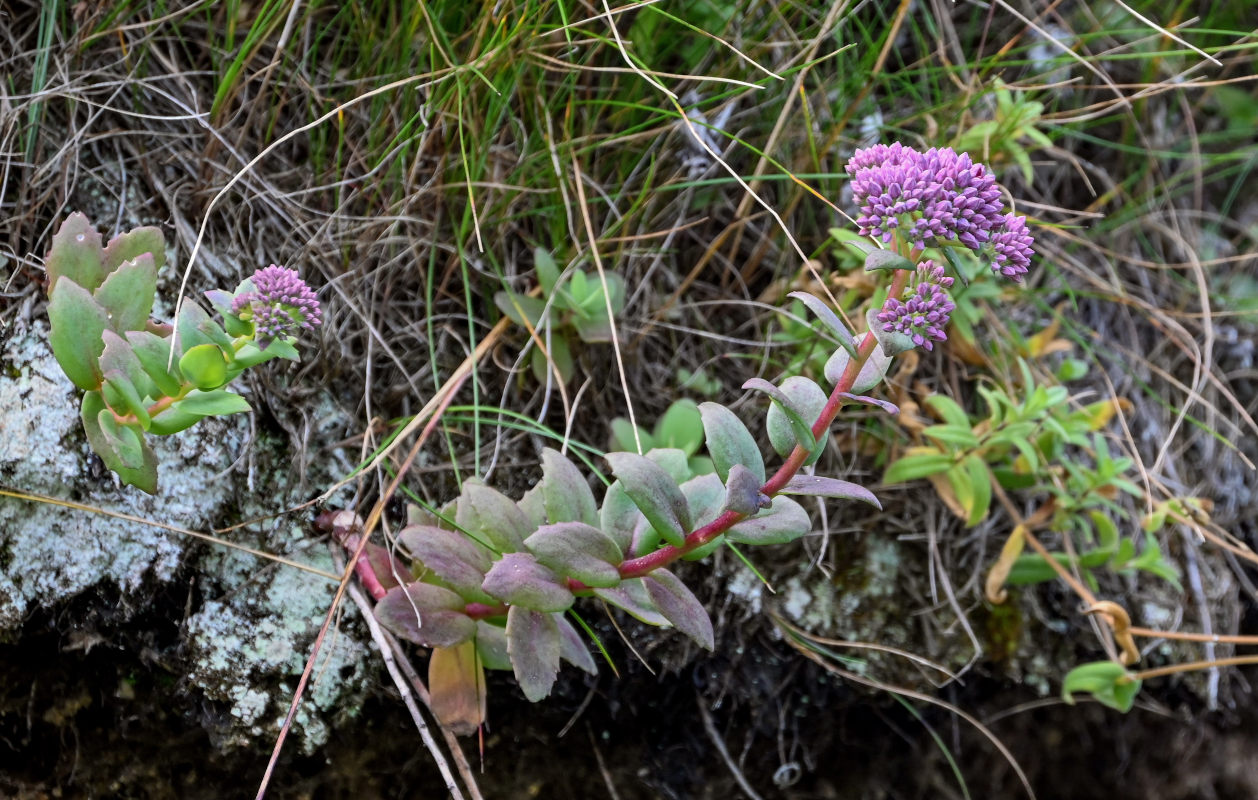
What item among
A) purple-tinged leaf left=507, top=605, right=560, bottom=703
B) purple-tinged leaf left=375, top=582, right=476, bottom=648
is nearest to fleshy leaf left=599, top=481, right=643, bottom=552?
purple-tinged leaf left=507, top=605, right=560, bottom=703

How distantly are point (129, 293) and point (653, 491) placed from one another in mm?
742

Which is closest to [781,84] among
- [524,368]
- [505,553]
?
[524,368]

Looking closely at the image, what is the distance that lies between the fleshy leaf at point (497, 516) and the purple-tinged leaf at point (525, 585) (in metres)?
0.06

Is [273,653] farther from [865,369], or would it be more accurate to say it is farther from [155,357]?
[865,369]

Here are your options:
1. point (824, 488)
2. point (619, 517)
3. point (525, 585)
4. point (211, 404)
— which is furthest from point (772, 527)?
point (211, 404)

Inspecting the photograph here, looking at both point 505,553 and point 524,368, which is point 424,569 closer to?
point 505,553

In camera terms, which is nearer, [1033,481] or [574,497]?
[574,497]

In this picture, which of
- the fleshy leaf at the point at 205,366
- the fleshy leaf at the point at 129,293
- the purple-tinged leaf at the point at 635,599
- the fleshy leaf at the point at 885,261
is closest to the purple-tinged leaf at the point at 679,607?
the purple-tinged leaf at the point at 635,599

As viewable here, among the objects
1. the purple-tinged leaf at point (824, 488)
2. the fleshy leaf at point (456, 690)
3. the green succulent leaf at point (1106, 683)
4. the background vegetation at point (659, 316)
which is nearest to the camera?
the purple-tinged leaf at point (824, 488)

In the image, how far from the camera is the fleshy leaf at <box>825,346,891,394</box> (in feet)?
3.48

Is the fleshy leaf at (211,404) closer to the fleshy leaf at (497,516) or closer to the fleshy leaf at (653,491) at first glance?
the fleshy leaf at (497,516)

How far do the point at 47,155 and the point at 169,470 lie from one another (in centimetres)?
56

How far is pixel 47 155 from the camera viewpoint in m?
1.46

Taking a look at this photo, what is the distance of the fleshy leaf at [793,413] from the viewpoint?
3.39 feet
